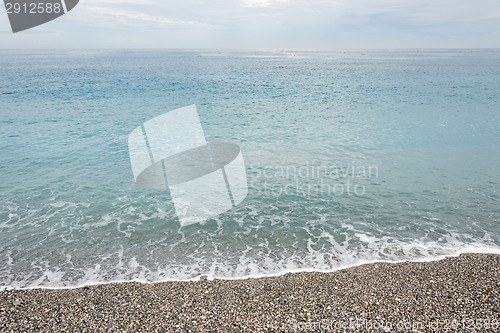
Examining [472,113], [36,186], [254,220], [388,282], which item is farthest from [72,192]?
[472,113]

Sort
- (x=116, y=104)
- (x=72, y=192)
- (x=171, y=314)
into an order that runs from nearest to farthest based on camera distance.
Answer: (x=171, y=314)
(x=72, y=192)
(x=116, y=104)

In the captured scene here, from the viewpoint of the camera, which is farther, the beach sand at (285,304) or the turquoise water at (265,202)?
the turquoise water at (265,202)

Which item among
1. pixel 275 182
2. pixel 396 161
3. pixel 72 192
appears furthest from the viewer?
pixel 396 161

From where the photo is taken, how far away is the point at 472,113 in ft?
93.4

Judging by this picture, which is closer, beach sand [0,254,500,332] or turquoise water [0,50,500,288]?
beach sand [0,254,500,332]

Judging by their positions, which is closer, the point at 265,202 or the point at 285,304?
the point at 285,304

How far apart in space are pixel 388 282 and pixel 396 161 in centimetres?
1029

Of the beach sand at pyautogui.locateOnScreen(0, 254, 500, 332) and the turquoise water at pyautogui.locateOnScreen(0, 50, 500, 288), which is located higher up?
the beach sand at pyautogui.locateOnScreen(0, 254, 500, 332)

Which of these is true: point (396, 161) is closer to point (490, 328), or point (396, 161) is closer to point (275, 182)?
point (275, 182)

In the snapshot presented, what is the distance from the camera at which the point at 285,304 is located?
5.98m

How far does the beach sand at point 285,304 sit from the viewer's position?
17.7 ft

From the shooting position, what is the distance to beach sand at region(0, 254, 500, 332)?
17.7 ft

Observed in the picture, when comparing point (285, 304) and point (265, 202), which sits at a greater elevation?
point (285, 304)

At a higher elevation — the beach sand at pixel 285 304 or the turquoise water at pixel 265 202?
the beach sand at pixel 285 304
